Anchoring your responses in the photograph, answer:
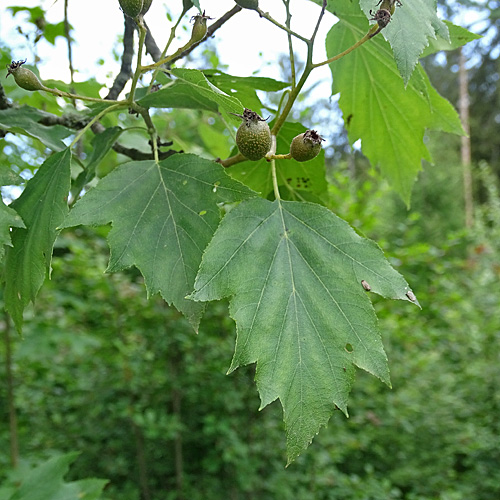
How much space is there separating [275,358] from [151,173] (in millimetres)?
419

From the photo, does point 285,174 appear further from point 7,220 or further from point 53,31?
point 53,31

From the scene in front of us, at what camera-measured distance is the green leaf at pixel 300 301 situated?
0.73 meters

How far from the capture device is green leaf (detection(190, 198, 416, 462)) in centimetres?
73

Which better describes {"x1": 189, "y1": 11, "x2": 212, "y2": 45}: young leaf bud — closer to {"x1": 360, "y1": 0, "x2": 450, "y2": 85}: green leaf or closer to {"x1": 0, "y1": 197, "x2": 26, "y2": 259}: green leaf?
{"x1": 360, "y1": 0, "x2": 450, "y2": 85}: green leaf

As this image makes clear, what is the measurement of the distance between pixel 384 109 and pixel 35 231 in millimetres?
930

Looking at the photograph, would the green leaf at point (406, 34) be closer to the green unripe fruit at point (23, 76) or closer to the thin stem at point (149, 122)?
the thin stem at point (149, 122)

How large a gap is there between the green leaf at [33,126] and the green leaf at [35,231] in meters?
0.10

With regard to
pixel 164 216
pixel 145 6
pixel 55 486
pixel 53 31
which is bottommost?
pixel 55 486

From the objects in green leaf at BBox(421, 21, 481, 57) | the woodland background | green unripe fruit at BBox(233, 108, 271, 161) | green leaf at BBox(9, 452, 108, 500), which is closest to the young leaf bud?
green unripe fruit at BBox(233, 108, 271, 161)

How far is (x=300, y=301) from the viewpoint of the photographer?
808mm

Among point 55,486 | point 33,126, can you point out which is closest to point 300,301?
point 33,126

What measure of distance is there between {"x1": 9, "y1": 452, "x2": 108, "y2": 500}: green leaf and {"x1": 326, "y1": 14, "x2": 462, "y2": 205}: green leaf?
124 cm

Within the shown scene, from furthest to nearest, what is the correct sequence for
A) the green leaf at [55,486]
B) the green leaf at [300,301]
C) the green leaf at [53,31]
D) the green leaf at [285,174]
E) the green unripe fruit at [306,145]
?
1. the green leaf at [53,31]
2. the green leaf at [55,486]
3. the green leaf at [285,174]
4. the green unripe fruit at [306,145]
5. the green leaf at [300,301]

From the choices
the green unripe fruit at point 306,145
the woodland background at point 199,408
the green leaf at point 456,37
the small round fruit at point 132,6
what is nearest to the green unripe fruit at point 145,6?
the small round fruit at point 132,6
